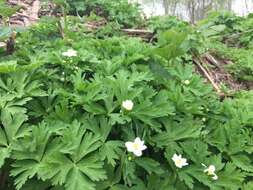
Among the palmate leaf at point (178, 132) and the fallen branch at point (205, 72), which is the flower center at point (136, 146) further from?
the fallen branch at point (205, 72)

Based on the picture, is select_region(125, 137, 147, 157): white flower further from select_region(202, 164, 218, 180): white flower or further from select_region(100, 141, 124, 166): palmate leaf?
select_region(202, 164, 218, 180): white flower

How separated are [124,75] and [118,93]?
0.48 feet

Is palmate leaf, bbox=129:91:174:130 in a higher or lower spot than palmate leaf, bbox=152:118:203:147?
higher

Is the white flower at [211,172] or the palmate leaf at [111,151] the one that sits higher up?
the palmate leaf at [111,151]

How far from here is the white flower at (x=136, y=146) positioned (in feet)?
6.15

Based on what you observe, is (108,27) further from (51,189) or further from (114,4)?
(51,189)

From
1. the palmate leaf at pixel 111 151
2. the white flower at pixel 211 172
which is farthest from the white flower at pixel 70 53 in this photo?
the white flower at pixel 211 172

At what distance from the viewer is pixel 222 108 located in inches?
97.8

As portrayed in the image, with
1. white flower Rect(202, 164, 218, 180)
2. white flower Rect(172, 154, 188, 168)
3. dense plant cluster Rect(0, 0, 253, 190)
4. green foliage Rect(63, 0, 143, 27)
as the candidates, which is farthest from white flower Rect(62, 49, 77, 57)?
green foliage Rect(63, 0, 143, 27)

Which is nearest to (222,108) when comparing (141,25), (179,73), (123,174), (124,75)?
(179,73)

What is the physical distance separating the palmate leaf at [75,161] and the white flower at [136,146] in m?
0.14

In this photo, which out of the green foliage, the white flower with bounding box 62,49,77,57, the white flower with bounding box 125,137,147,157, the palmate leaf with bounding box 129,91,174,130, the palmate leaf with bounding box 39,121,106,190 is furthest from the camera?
the green foliage

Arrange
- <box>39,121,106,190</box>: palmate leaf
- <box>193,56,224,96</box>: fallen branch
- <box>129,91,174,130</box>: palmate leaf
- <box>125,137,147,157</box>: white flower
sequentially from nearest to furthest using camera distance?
<box>39,121,106,190</box>: palmate leaf
<box>125,137,147,157</box>: white flower
<box>129,91,174,130</box>: palmate leaf
<box>193,56,224,96</box>: fallen branch

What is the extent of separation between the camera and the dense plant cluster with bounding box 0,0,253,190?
5.95ft
